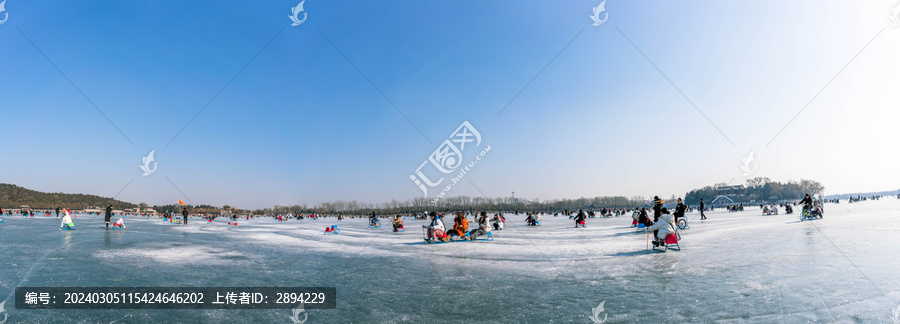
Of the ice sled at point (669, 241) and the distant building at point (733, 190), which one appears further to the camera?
the distant building at point (733, 190)

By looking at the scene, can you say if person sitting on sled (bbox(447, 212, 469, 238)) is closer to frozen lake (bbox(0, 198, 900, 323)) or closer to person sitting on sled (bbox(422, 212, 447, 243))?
person sitting on sled (bbox(422, 212, 447, 243))

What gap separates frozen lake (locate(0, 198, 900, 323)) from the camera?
586 cm

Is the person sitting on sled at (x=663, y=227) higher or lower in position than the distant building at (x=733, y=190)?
higher

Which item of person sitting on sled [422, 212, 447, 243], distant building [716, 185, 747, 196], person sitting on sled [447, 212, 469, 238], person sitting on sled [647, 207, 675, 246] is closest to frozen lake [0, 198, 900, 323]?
person sitting on sled [647, 207, 675, 246]

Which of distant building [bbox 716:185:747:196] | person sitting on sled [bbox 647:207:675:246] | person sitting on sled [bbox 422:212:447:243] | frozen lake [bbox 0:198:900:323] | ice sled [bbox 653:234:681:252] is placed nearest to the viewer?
frozen lake [bbox 0:198:900:323]

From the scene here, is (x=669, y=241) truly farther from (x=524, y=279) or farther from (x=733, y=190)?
(x=733, y=190)

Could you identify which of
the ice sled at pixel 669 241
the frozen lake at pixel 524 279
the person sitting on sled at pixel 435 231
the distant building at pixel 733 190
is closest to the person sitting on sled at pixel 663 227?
the ice sled at pixel 669 241

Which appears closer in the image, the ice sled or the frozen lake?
the frozen lake

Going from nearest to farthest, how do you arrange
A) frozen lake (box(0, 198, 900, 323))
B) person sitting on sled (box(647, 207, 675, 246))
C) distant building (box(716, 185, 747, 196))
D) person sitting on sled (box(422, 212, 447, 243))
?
frozen lake (box(0, 198, 900, 323)) < person sitting on sled (box(647, 207, 675, 246)) < person sitting on sled (box(422, 212, 447, 243)) < distant building (box(716, 185, 747, 196))

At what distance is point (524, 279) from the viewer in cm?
867

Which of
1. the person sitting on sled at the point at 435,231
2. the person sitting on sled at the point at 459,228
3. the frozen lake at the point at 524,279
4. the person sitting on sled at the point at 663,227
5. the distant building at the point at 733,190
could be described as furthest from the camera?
the distant building at the point at 733,190

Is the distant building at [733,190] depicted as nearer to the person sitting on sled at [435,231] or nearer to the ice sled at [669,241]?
the ice sled at [669,241]

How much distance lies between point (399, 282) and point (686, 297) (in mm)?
5599

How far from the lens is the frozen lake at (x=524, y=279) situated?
5855mm
